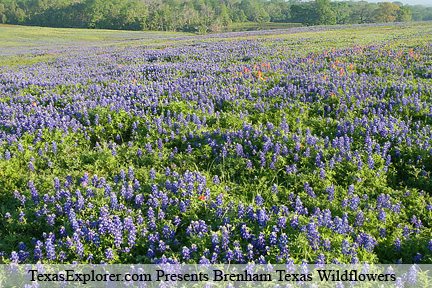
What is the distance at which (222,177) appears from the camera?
18.6ft

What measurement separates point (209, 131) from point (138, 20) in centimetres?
11368

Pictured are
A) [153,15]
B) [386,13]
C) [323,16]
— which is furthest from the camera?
[386,13]

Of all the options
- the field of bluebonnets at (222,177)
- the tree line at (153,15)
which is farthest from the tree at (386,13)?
the field of bluebonnets at (222,177)

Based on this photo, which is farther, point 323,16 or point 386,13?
point 386,13

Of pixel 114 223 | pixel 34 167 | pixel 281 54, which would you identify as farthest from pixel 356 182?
pixel 281 54

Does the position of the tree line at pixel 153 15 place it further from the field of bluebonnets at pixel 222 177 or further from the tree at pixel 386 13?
the field of bluebonnets at pixel 222 177

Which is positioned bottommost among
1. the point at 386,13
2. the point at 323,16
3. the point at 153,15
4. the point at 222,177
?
the point at 222,177

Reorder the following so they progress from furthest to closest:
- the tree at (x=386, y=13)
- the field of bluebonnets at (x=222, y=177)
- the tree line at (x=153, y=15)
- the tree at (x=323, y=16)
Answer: the tree at (x=386, y=13), the tree at (x=323, y=16), the tree line at (x=153, y=15), the field of bluebonnets at (x=222, y=177)

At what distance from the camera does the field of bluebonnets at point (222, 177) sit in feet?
12.3

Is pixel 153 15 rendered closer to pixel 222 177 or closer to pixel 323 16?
pixel 323 16

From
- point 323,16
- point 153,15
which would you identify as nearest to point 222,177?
point 153,15

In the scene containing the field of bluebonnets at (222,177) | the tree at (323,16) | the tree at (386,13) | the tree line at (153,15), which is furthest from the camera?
the tree at (386,13)

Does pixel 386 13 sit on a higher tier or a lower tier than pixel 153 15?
higher

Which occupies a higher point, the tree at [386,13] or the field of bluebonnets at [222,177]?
the tree at [386,13]
